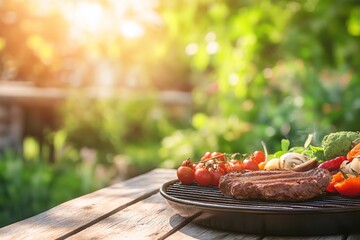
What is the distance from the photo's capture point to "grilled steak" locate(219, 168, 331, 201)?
217 centimetres

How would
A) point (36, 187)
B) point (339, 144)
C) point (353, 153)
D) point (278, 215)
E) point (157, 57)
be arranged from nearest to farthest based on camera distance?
point (278, 215) < point (353, 153) < point (339, 144) < point (36, 187) < point (157, 57)

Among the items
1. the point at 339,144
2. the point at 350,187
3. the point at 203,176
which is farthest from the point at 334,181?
the point at 203,176

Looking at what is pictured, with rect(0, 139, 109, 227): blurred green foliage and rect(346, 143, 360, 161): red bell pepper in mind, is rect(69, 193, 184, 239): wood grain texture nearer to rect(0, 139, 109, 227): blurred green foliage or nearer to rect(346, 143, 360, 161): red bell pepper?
rect(346, 143, 360, 161): red bell pepper

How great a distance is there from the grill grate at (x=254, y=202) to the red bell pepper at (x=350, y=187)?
19 mm

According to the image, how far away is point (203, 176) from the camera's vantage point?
2559mm

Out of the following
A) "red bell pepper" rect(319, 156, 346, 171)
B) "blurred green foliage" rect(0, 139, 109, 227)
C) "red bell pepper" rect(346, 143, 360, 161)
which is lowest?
"blurred green foliage" rect(0, 139, 109, 227)

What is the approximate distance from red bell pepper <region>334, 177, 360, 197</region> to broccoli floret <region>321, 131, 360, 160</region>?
1.00ft

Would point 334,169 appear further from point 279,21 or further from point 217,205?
point 279,21

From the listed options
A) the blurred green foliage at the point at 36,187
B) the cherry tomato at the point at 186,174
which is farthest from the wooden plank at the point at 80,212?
the blurred green foliage at the point at 36,187

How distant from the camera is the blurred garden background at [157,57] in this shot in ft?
18.2

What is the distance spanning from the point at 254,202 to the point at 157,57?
5745 mm

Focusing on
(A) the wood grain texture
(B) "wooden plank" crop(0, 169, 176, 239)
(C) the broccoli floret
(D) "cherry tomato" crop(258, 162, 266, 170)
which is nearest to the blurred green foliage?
(B) "wooden plank" crop(0, 169, 176, 239)

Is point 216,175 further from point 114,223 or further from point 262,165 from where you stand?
point 114,223

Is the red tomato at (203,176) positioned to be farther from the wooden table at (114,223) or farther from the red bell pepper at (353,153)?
the red bell pepper at (353,153)
